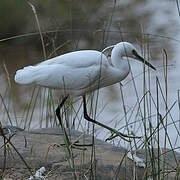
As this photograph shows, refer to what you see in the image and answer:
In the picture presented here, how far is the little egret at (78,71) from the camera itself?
3.38 meters

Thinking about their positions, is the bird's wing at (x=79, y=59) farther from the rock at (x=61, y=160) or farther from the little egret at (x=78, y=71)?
the rock at (x=61, y=160)

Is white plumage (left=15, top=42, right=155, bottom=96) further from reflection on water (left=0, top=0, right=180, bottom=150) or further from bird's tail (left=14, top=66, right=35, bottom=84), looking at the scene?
reflection on water (left=0, top=0, right=180, bottom=150)

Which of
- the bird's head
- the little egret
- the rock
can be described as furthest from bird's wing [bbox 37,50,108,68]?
the rock

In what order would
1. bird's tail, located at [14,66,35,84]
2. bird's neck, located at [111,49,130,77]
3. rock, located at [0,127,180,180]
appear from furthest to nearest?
1. bird's neck, located at [111,49,130,77]
2. bird's tail, located at [14,66,35,84]
3. rock, located at [0,127,180,180]

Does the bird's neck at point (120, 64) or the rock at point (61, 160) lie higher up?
the bird's neck at point (120, 64)

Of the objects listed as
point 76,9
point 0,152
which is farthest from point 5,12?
point 0,152

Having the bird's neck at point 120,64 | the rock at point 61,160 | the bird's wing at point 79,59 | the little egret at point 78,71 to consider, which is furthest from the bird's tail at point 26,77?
the bird's neck at point 120,64

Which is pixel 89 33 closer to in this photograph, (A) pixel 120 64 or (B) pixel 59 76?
(A) pixel 120 64

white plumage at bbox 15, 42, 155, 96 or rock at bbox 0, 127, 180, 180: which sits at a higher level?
white plumage at bbox 15, 42, 155, 96

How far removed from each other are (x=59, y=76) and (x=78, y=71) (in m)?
0.11

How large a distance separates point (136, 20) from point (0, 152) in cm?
648

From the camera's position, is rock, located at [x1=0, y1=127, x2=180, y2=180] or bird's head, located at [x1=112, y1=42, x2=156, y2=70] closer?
rock, located at [x1=0, y1=127, x2=180, y2=180]

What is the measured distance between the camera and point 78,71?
3480 millimetres

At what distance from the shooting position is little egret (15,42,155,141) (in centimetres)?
338
